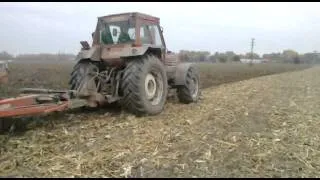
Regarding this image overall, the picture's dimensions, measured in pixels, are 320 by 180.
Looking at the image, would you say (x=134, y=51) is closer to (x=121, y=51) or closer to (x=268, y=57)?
(x=121, y=51)

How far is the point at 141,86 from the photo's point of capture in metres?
8.38

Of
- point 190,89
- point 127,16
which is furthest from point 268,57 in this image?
point 127,16

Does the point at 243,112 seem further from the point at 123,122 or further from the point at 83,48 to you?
the point at 83,48

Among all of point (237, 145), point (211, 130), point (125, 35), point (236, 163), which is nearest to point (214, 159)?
point (236, 163)

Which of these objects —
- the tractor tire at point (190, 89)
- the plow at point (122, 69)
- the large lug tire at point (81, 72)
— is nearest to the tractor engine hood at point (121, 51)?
the plow at point (122, 69)

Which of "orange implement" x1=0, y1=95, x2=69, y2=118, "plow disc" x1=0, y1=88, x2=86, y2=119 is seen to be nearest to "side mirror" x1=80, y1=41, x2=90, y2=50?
"plow disc" x1=0, y1=88, x2=86, y2=119

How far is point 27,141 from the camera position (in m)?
6.33

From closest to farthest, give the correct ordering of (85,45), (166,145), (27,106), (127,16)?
(166,145), (27,106), (127,16), (85,45)

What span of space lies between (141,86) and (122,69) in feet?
3.31

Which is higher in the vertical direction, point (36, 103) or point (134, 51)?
point (134, 51)

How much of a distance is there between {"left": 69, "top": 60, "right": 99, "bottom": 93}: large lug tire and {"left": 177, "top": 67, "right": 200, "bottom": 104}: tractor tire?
270cm

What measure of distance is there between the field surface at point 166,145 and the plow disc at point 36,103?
365mm

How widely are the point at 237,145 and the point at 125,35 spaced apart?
160 inches

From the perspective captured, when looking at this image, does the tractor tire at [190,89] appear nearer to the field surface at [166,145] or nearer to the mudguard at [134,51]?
the field surface at [166,145]
